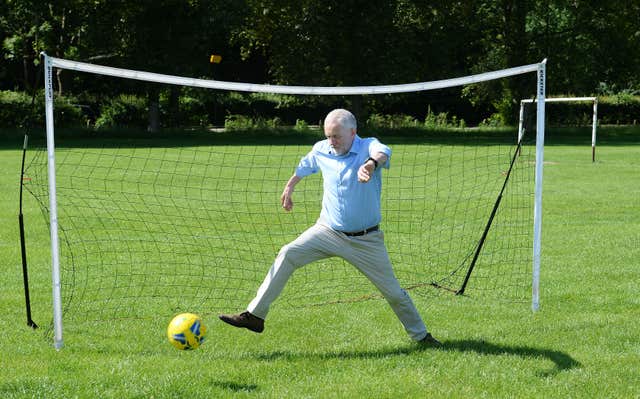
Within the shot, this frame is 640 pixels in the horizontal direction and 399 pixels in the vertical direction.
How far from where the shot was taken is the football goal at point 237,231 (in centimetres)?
733

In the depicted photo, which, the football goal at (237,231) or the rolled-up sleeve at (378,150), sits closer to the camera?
the rolled-up sleeve at (378,150)

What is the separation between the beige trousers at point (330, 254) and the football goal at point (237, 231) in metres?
1.42

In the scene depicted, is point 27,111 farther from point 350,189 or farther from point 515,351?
point 515,351

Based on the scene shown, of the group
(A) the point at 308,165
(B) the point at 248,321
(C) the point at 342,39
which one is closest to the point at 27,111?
(C) the point at 342,39

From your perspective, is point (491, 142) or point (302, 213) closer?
point (302, 213)

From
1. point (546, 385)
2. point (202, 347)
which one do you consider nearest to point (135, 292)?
point (202, 347)

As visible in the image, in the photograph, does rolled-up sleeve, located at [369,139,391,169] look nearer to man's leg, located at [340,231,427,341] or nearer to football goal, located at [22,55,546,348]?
man's leg, located at [340,231,427,341]

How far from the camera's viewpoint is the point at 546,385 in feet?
18.4

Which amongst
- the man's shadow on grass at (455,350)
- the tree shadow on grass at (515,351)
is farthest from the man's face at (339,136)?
the tree shadow on grass at (515,351)

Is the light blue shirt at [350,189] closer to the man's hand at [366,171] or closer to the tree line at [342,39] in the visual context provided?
the man's hand at [366,171]

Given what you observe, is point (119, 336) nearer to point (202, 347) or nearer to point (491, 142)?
point (202, 347)

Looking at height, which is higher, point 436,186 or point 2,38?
point 2,38

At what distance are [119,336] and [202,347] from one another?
0.83 m

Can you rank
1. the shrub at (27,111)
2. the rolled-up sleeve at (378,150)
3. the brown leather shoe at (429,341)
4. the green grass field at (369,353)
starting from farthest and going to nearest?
the shrub at (27,111), the brown leather shoe at (429,341), the rolled-up sleeve at (378,150), the green grass field at (369,353)
